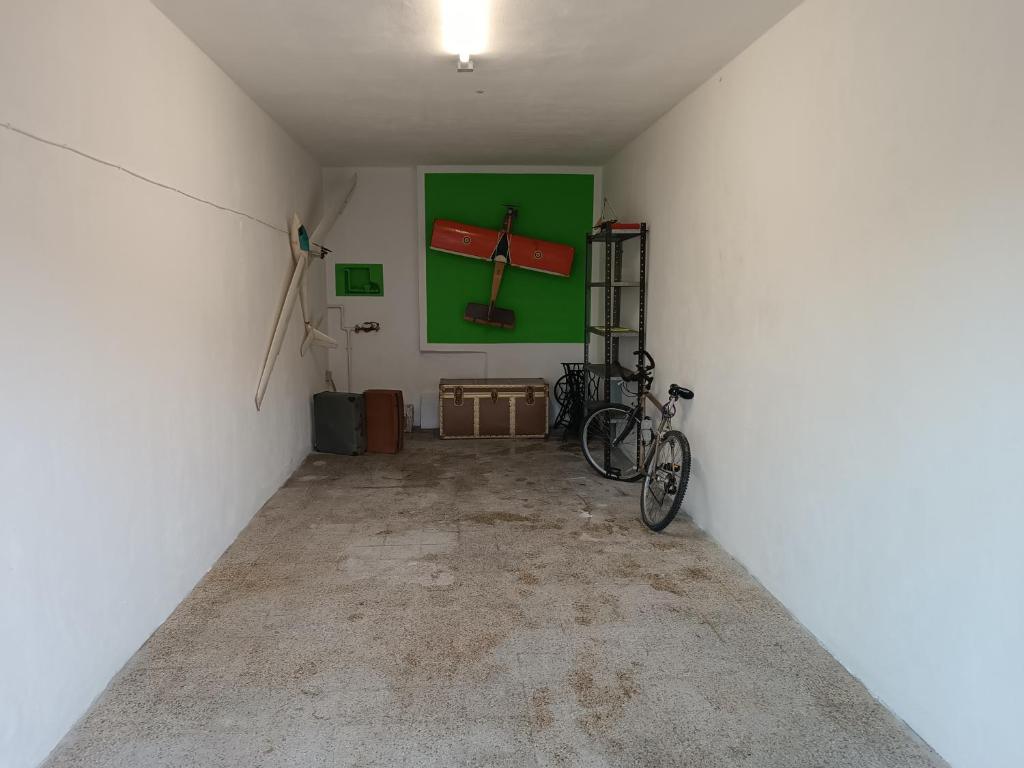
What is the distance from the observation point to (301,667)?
2.71 m

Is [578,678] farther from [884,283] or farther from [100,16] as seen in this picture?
[100,16]

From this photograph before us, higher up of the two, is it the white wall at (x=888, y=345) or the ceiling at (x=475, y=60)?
the ceiling at (x=475, y=60)

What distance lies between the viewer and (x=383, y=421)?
20.3 feet

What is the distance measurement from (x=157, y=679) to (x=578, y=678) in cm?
155

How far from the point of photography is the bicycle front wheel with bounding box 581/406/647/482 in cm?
522

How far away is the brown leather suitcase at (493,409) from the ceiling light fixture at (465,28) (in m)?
3.51

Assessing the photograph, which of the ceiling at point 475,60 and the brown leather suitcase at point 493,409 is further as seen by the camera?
the brown leather suitcase at point 493,409

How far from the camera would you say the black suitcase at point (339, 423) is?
604cm

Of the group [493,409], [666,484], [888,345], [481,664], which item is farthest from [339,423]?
[888,345]

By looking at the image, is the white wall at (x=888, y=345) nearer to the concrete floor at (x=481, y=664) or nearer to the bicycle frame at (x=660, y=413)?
the concrete floor at (x=481, y=664)

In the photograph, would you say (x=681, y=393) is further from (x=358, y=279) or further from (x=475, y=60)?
(x=358, y=279)

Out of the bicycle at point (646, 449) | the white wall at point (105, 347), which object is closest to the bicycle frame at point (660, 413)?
the bicycle at point (646, 449)

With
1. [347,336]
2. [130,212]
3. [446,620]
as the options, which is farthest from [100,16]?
[347,336]

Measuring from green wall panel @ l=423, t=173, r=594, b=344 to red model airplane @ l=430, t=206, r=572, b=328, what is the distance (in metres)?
0.15
